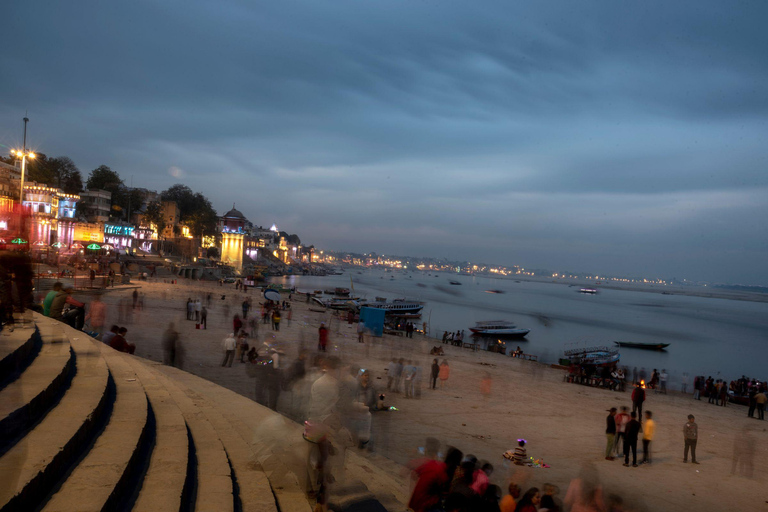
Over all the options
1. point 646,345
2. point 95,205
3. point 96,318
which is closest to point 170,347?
point 96,318

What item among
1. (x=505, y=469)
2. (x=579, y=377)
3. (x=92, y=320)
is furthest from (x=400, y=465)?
(x=579, y=377)

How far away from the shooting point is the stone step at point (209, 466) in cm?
370

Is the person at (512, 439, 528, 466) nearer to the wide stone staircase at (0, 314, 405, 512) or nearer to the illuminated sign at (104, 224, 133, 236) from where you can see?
the wide stone staircase at (0, 314, 405, 512)

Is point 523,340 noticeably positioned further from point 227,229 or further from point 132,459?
point 227,229

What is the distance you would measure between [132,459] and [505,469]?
644cm

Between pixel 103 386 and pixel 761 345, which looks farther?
pixel 761 345

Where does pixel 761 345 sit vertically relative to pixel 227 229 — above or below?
below

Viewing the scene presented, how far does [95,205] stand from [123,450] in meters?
74.1

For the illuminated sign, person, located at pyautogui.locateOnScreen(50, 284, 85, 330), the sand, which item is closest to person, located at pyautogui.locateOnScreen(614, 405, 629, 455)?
the sand

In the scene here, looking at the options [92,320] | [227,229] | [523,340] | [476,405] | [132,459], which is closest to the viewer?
[132,459]

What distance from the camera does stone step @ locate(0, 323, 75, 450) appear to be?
3463 mm

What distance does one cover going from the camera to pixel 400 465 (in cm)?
772

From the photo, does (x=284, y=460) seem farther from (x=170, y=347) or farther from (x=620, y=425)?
(x=620, y=425)

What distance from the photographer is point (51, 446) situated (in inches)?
132
